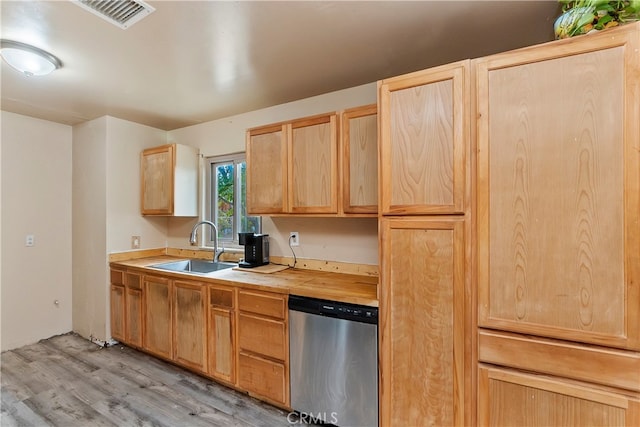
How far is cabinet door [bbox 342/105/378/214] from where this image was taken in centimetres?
199

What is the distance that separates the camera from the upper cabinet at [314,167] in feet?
6.66

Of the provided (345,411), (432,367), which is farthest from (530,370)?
(345,411)

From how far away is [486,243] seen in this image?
1.37 metres

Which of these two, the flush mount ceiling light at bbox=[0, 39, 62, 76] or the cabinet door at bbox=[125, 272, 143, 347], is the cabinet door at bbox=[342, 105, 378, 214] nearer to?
the flush mount ceiling light at bbox=[0, 39, 62, 76]

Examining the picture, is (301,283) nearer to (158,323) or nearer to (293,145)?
(293,145)

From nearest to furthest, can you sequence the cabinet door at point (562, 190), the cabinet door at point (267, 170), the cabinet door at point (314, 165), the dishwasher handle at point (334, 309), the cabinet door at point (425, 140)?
the cabinet door at point (562, 190)
the cabinet door at point (425, 140)
the dishwasher handle at point (334, 309)
the cabinet door at point (314, 165)
the cabinet door at point (267, 170)

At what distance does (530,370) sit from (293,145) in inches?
76.1

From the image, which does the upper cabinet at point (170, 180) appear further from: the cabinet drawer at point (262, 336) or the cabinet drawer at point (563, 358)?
the cabinet drawer at point (563, 358)

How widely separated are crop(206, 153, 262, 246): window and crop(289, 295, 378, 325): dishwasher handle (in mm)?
1214

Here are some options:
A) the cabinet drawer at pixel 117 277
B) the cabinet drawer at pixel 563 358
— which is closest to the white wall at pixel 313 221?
the cabinet drawer at pixel 563 358

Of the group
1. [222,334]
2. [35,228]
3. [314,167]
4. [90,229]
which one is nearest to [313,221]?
[314,167]

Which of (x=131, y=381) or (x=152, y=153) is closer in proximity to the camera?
(x=131, y=381)

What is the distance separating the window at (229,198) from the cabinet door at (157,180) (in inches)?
15.7

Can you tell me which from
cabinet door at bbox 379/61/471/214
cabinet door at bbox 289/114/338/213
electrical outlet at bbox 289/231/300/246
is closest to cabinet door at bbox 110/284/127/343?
electrical outlet at bbox 289/231/300/246
